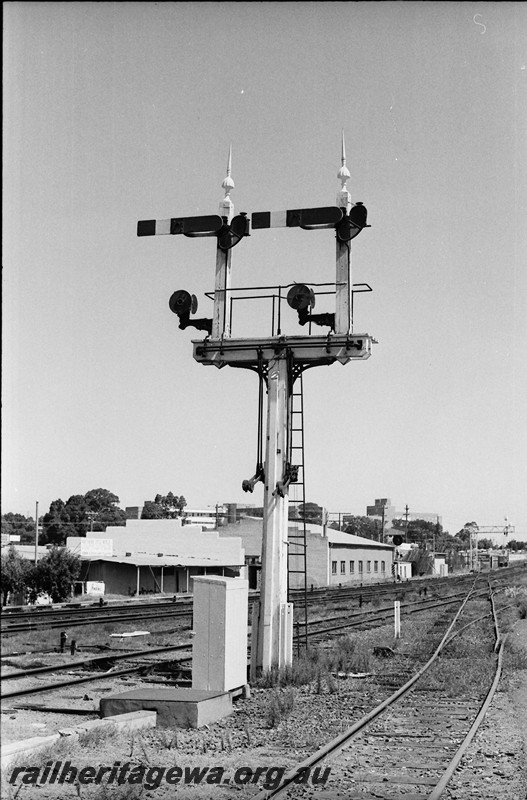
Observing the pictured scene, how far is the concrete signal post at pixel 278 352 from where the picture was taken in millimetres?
13453

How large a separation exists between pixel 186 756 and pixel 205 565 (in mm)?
49565

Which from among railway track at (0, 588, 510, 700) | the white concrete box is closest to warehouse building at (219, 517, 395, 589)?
railway track at (0, 588, 510, 700)

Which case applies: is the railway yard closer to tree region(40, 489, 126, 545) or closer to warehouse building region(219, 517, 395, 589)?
warehouse building region(219, 517, 395, 589)

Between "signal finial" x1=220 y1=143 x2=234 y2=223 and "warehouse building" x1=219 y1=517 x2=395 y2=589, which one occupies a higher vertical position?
"signal finial" x1=220 y1=143 x2=234 y2=223

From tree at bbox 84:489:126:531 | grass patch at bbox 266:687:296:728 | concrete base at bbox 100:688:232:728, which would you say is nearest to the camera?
concrete base at bbox 100:688:232:728

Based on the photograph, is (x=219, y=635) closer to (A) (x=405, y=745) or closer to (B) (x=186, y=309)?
(A) (x=405, y=745)

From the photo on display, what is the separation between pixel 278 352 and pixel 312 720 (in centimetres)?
578

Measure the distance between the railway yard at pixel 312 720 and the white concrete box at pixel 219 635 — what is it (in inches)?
19.5

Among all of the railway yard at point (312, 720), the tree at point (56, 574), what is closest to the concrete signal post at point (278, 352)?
the railway yard at point (312, 720)

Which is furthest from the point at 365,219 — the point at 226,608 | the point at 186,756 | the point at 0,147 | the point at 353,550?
the point at 353,550

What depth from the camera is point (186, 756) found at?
8.05m

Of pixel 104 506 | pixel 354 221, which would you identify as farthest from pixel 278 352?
pixel 104 506

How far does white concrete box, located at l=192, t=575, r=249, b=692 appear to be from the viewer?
10.9 metres

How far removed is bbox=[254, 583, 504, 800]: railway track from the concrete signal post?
224 cm
